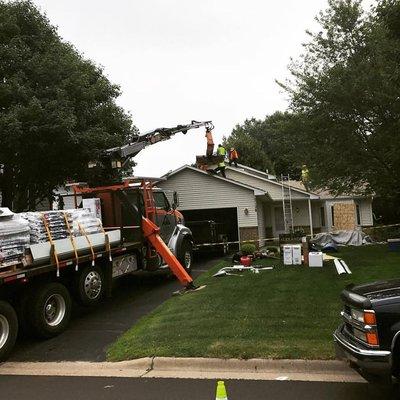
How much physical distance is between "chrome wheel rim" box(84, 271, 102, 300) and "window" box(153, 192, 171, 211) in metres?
4.11

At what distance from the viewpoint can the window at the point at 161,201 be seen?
14.0 m

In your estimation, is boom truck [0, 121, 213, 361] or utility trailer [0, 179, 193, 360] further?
boom truck [0, 121, 213, 361]

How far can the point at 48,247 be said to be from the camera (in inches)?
337

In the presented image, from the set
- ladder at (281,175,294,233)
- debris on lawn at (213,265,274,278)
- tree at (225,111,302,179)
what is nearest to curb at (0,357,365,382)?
debris on lawn at (213,265,274,278)

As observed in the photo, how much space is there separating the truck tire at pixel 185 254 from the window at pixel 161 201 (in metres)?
1.18

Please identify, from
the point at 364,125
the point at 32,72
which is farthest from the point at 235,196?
the point at 32,72

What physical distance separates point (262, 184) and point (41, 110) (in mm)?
18566

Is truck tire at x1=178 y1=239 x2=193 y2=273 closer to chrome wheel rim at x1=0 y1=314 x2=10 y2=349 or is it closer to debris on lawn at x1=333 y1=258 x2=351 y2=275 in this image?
debris on lawn at x1=333 y1=258 x2=351 y2=275

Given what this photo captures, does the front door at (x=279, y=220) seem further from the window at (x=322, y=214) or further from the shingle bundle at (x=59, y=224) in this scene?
the shingle bundle at (x=59, y=224)

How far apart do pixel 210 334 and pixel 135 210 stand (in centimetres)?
577

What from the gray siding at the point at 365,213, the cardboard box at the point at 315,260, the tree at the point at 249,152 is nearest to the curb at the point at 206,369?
the cardboard box at the point at 315,260

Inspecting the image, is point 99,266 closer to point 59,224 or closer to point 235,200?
point 59,224

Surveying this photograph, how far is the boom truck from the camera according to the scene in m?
8.24

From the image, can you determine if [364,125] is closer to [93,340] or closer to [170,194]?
[170,194]
